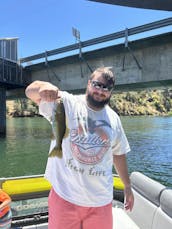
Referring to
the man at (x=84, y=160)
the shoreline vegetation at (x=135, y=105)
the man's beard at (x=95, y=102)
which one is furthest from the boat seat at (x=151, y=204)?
the shoreline vegetation at (x=135, y=105)

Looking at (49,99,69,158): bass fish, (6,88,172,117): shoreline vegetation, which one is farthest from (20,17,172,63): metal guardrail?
(6,88,172,117): shoreline vegetation

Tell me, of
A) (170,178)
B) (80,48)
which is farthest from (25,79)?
(170,178)

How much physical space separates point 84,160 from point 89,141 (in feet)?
0.46

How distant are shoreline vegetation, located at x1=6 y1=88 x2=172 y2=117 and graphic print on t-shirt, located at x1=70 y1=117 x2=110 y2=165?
76.0 m

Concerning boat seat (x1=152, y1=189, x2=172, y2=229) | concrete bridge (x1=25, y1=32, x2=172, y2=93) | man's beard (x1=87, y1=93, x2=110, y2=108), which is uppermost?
concrete bridge (x1=25, y1=32, x2=172, y2=93)

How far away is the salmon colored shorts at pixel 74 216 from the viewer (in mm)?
2295

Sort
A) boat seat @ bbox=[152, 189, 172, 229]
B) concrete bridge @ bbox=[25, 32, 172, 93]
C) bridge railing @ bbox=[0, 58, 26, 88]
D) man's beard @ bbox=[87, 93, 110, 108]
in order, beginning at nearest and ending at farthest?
man's beard @ bbox=[87, 93, 110, 108]
boat seat @ bbox=[152, 189, 172, 229]
concrete bridge @ bbox=[25, 32, 172, 93]
bridge railing @ bbox=[0, 58, 26, 88]

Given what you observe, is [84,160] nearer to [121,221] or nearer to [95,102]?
[95,102]

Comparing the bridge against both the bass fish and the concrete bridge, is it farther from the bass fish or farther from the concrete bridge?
the bass fish

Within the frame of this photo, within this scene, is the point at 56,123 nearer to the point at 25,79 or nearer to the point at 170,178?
the point at 170,178

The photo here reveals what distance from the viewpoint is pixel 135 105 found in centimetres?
10512

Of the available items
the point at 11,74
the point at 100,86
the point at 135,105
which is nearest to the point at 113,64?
the point at 11,74

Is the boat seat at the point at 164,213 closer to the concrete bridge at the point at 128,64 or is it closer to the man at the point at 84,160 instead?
the man at the point at 84,160

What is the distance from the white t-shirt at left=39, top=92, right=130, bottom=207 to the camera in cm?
227
